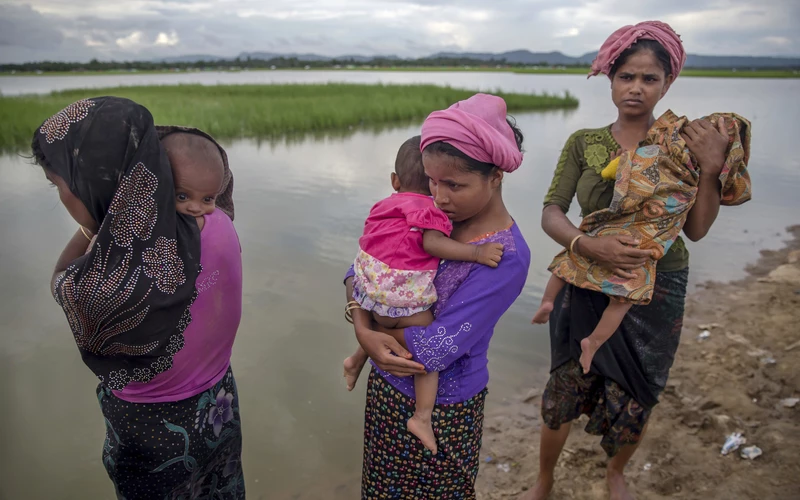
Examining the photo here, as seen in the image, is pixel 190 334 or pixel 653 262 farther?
pixel 653 262

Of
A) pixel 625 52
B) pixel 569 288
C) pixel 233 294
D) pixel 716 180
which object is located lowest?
pixel 569 288

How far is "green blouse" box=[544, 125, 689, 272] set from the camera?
176 cm

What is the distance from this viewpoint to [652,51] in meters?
1.65

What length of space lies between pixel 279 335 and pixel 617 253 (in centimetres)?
243

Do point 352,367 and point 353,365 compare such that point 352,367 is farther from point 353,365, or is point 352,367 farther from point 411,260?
point 411,260

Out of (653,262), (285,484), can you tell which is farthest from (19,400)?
(653,262)

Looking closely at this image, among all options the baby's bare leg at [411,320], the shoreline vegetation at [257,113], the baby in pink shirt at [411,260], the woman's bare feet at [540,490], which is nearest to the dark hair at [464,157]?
the baby in pink shirt at [411,260]

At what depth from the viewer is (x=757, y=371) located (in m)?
2.98

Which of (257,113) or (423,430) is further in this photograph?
(257,113)

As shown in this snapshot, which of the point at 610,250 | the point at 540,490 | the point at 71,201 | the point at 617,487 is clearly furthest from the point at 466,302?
the point at 617,487

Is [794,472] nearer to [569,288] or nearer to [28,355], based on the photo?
[569,288]

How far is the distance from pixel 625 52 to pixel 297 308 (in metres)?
2.81

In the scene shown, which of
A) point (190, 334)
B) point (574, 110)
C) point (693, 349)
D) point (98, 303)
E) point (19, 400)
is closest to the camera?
point (98, 303)

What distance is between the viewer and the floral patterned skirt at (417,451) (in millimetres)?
1363
